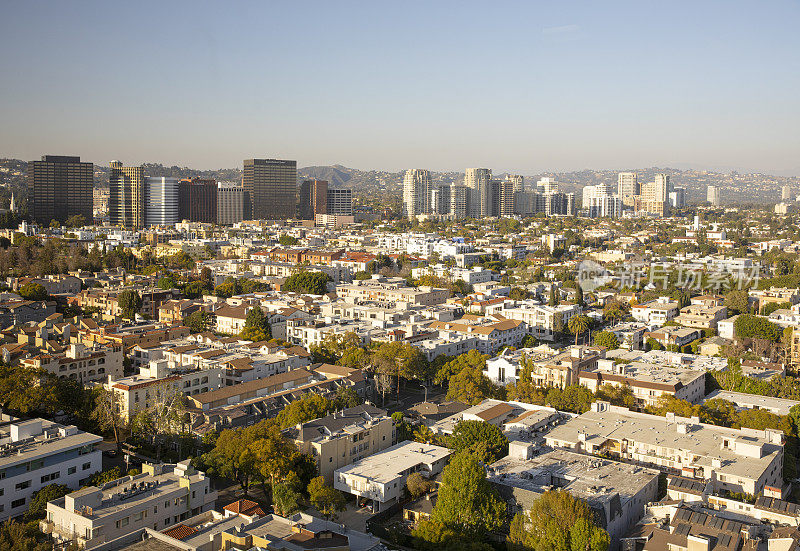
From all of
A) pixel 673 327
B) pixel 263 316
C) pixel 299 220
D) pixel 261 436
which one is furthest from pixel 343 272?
pixel 299 220

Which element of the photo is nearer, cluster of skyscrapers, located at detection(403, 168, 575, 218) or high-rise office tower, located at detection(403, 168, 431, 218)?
cluster of skyscrapers, located at detection(403, 168, 575, 218)

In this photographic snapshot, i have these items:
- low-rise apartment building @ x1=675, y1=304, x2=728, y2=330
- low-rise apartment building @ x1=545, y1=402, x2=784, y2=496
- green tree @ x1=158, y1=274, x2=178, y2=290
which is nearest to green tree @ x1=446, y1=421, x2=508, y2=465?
low-rise apartment building @ x1=545, y1=402, x2=784, y2=496

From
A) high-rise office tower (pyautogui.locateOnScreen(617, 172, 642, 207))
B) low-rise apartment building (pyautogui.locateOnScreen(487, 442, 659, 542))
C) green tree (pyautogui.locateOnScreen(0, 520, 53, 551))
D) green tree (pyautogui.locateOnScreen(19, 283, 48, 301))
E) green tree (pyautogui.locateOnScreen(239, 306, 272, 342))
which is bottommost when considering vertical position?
low-rise apartment building (pyautogui.locateOnScreen(487, 442, 659, 542))

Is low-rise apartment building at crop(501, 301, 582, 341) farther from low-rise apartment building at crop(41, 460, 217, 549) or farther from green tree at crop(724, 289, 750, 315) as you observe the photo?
low-rise apartment building at crop(41, 460, 217, 549)

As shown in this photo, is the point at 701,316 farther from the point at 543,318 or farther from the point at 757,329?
the point at 543,318

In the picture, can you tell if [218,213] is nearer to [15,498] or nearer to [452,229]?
[452,229]

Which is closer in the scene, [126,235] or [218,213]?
[126,235]

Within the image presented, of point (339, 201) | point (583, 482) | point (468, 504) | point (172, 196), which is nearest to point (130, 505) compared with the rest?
point (468, 504)
